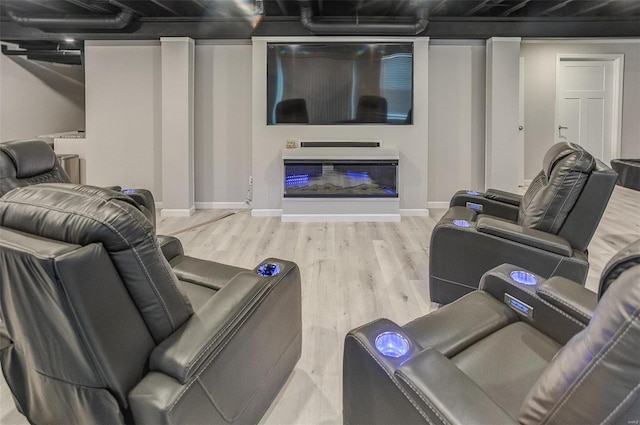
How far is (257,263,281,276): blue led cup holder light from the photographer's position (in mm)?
1755

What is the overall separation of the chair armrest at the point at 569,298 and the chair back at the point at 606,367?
2.33ft

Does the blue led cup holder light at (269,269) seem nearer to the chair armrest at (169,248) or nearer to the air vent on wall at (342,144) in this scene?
the chair armrest at (169,248)

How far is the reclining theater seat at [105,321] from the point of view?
107 centimetres

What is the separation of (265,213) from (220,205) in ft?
2.36

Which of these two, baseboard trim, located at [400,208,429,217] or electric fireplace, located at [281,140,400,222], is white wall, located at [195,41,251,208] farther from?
baseboard trim, located at [400,208,429,217]

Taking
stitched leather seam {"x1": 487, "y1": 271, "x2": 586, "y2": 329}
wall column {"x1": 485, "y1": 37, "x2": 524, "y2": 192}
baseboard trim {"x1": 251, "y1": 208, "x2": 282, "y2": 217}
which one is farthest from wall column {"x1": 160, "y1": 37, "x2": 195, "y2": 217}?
stitched leather seam {"x1": 487, "y1": 271, "x2": 586, "y2": 329}

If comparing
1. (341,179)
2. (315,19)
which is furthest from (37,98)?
(341,179)

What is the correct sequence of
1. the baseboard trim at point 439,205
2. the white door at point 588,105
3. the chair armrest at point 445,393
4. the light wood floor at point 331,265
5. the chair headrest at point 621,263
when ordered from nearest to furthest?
the chair headrest at point 621,263 → the chair armrest at point 445,393 → the light wood floor at point 331,265 → the baseboard trim at point 439,205 → the white door at point 588,105

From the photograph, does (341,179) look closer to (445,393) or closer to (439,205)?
(439,205)

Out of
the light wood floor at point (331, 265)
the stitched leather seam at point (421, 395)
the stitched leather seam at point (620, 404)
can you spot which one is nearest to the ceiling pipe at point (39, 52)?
the light wood floor at point (331, 265)

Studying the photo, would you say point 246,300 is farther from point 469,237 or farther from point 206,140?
point 206,140

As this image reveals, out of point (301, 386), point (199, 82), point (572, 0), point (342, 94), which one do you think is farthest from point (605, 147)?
point (301, 386)

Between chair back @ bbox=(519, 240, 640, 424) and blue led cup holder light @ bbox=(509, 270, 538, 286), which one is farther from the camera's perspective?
blue led cup holder light @ bbox=(509, 270, 538, 286)

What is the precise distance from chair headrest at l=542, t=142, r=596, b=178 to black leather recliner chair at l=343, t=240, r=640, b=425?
3.09 feet
